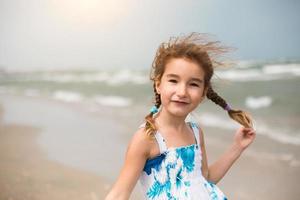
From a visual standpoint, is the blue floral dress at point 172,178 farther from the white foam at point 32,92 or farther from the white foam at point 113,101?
the white foam at point 32,92

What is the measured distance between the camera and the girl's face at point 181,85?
4.53 ft

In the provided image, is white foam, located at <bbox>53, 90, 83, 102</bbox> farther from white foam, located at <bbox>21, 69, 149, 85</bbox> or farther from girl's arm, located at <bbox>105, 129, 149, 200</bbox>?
girl's arm, located at <bbox>105, 129, 149, 200</bbox>

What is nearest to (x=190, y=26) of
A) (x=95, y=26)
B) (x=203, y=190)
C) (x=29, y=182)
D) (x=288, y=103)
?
(x=95, y=26)

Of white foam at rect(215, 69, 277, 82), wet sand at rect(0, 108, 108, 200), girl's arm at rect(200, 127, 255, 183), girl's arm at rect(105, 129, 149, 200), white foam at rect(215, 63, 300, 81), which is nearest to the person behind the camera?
girl's arm at rect(105, 129, 149, 200)

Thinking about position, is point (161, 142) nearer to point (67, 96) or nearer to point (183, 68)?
point (183, 68)

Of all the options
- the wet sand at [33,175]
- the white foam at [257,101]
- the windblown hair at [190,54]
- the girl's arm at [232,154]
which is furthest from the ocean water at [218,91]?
the windblown hair at [190,54]

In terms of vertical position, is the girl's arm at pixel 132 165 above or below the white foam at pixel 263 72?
above

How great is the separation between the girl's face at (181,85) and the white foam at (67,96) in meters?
1.84

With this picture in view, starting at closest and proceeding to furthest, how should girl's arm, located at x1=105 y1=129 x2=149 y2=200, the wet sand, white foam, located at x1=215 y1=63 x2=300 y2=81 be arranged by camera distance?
girl's arm, located at x1=105 y1=129 x2=149 y2=200
the wet sand
white foam, located at x1=215 y1=63 x2=300 y2=81

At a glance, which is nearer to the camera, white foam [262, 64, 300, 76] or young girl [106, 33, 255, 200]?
young girl [106, 33, 255, 200]

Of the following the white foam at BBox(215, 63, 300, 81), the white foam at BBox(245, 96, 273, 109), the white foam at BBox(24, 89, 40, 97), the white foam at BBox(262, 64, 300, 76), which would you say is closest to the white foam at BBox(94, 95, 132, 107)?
the white foam at BBox(24, 89, 40, 97)

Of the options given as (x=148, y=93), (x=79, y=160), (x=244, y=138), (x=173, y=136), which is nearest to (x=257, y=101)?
(x=148, y=93)

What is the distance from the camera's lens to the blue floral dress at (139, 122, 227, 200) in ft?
4.63

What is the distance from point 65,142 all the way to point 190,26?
104 cm
